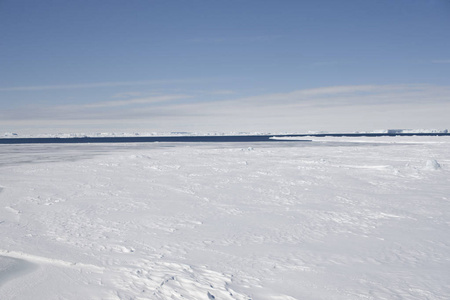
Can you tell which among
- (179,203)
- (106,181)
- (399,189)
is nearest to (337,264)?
(179,203)

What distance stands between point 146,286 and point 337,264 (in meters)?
2.27

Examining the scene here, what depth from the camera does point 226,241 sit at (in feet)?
16.2

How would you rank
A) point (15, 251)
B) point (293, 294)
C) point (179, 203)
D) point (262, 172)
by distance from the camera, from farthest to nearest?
1. point (262, 172)
2. point (179, 203)
3. point (15, 251)
4. point (293, 294)

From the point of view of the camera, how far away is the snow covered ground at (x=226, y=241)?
3.53 m

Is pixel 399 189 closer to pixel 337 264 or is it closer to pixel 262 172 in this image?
pixel 262 172

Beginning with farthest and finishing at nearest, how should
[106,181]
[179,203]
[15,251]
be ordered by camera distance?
[106,181] < [179,203] < [15,251]

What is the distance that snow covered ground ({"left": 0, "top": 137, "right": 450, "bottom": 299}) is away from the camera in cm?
353

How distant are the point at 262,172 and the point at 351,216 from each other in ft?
20.7

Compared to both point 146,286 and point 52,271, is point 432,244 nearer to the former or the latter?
point 146,286

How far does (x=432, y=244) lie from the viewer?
471 centimetres

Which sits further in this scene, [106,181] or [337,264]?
[106,181]

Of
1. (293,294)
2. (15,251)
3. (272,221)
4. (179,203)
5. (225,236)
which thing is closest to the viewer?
(293,294)

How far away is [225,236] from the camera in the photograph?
17.0 feet

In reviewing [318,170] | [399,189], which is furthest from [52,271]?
[318,170]
